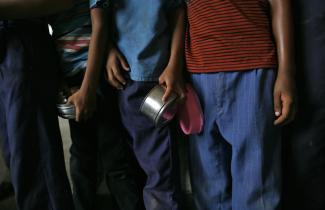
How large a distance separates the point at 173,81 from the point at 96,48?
8.8 inches

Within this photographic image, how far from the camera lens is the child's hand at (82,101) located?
0.89 meters

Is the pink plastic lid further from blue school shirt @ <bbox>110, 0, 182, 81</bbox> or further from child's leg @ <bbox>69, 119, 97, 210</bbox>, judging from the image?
child's leg @ <bbox>69, 119, 97, 210</bbox>

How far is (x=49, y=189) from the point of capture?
2.84ft

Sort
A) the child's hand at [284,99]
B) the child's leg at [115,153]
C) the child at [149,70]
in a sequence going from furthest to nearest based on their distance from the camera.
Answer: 1. the child's leg at [115,153]
2. the child at [149,70]
3. the child's hand at [284,99]

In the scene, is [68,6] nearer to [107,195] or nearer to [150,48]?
[150,48]

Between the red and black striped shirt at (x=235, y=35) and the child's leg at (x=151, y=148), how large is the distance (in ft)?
0.63

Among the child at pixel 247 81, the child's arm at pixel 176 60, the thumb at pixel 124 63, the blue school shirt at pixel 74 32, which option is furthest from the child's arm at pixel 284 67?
the blue school shirt at pixel 74 32

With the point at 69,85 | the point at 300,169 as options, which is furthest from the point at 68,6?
the point at 300,169

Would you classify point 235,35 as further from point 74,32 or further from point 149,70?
point 74,32

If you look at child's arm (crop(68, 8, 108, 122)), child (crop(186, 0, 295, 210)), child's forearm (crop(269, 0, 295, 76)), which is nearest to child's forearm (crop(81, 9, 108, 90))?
child's arm (crop(68, 8, 108, 122))

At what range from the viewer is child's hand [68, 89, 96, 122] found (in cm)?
89

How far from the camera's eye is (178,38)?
0.91 m

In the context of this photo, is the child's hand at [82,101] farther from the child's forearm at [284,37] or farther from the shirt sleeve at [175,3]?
the child's forearm at [284,37]

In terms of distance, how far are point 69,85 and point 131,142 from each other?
0.82 feet
